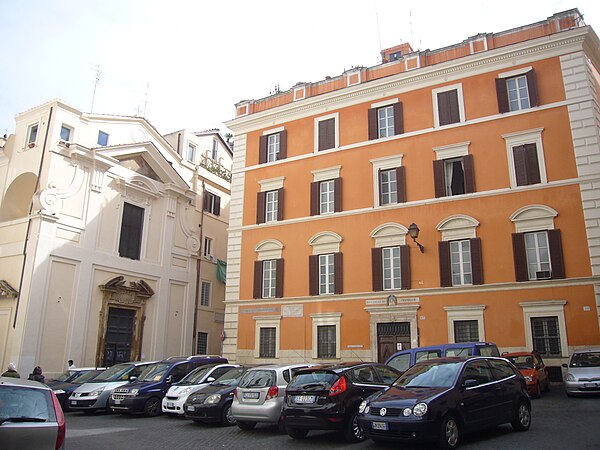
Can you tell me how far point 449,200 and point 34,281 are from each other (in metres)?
18.1

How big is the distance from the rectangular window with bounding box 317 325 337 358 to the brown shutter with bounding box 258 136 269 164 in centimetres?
901

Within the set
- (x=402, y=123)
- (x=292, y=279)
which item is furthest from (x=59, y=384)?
(x=402, y=123)

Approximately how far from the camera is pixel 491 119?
69.5 ft

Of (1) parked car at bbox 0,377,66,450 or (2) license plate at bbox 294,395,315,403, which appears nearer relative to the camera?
(1) parked car at bbox 0,377,66,450

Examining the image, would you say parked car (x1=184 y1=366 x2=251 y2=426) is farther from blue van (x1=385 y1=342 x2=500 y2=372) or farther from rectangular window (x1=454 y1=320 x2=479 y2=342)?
rectangular window (x1=454 y1=320 x2=479 y2=342)

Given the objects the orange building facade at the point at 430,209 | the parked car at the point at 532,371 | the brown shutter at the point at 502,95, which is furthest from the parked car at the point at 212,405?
the brown shutter at the point at 502,95

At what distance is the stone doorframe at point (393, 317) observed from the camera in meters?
20.8

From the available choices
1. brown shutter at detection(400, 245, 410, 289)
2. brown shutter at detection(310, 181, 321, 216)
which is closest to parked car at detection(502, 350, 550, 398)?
brown shutter at detection(400, 245, 410, 289)

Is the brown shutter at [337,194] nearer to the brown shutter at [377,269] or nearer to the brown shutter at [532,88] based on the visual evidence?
the brown shutter at [377,269]

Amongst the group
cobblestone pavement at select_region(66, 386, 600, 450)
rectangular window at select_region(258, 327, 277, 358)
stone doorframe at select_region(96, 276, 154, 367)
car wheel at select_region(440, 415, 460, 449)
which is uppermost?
stone doorframe at select_region(96, 276, 154, 367)

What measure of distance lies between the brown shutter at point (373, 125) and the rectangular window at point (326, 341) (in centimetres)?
859

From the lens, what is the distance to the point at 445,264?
20.6 m

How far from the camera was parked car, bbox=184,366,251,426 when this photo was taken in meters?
12.7

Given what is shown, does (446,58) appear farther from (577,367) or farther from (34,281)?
(34,281)
